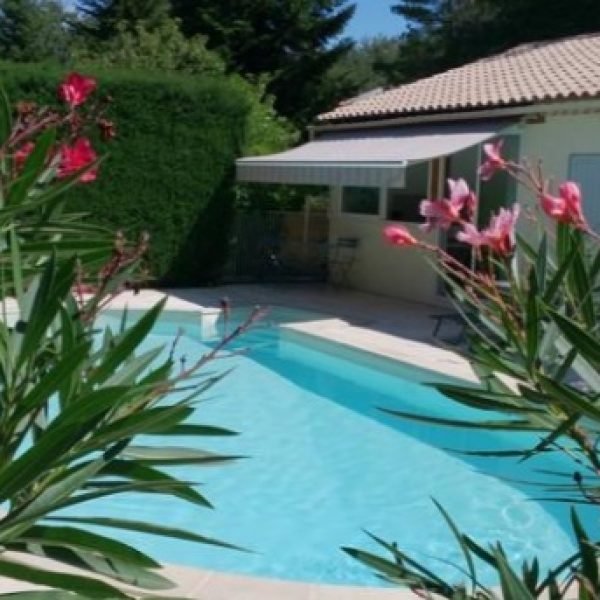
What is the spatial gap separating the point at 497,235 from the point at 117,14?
5451 cm

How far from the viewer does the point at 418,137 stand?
84.0 ft

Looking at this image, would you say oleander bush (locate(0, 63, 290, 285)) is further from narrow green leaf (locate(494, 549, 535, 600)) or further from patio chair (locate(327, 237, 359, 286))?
narrow green leaf (locate(494, 549, 535, 600))

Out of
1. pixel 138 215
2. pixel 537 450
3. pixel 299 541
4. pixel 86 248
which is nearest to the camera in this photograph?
pixel 537 450

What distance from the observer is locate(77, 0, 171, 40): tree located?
5241 centimetres

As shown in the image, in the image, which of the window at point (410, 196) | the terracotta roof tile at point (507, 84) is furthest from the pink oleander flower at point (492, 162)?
the window at point (410, 196)

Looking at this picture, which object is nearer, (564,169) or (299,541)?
(299,541)

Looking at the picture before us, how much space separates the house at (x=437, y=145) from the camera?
22359mm

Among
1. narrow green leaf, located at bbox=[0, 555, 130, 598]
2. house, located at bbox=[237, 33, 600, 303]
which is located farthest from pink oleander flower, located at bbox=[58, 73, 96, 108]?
house, located at bbox=[237, 33, 600, 303]

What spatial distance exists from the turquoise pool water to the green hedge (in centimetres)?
997

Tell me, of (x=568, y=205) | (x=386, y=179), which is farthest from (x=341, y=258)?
(x=568, y=205)

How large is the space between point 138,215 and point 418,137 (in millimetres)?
8654

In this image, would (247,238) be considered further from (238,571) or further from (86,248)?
(86,248)

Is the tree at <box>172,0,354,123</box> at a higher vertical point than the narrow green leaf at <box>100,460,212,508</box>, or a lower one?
higher

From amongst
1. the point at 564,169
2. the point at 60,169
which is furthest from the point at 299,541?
the point at 564,169
